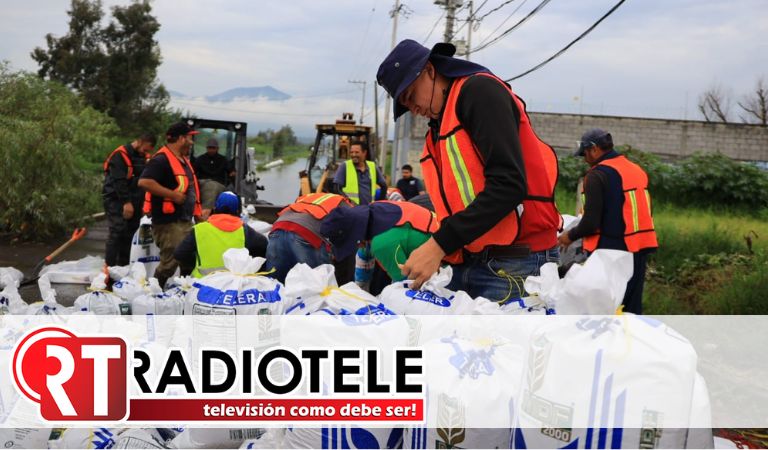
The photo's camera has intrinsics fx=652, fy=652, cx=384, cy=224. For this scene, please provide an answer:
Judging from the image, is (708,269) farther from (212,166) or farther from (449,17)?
(449,17)

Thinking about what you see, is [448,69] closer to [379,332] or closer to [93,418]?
[379,332]

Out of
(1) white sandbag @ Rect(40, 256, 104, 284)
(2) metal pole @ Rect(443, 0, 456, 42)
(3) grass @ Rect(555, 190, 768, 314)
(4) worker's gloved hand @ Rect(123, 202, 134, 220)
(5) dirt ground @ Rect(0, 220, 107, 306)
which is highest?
(2) metal pole @ Rect(443, 0, 456, 42)

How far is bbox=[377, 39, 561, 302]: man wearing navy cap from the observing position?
1.92 meters

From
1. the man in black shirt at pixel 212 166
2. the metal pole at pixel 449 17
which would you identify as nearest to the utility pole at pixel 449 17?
the metal pole at pixel 449 17

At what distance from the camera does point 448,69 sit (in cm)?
212

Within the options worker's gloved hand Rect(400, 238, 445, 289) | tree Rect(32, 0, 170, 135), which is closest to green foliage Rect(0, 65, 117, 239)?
worker's gloved hand Rect(400, 238, 445, 289)

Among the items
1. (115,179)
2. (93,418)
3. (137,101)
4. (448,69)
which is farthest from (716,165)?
(137,101)

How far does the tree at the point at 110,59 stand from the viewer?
35.0 meters

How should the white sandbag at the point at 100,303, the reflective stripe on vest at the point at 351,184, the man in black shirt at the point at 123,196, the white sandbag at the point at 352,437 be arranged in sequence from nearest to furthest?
the white sandbag at the point at 352,437, the white sandbag at the point at 100,303, the man in black shirt at the point at 123,196, the reflective stripe on vest at the point at 351,184

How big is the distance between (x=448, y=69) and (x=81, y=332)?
149cm

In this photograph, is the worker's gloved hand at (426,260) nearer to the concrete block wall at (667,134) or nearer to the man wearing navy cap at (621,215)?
the man wearing navy cap at (621,215)

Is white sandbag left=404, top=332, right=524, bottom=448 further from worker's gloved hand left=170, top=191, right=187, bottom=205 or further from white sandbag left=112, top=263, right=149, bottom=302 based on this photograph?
worker's gloved hand left=170, top=191, right=187, bottom=205

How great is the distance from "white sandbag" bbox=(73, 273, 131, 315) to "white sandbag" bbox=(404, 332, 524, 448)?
71.1 inches

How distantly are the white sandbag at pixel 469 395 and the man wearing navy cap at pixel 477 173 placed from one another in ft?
1.33
